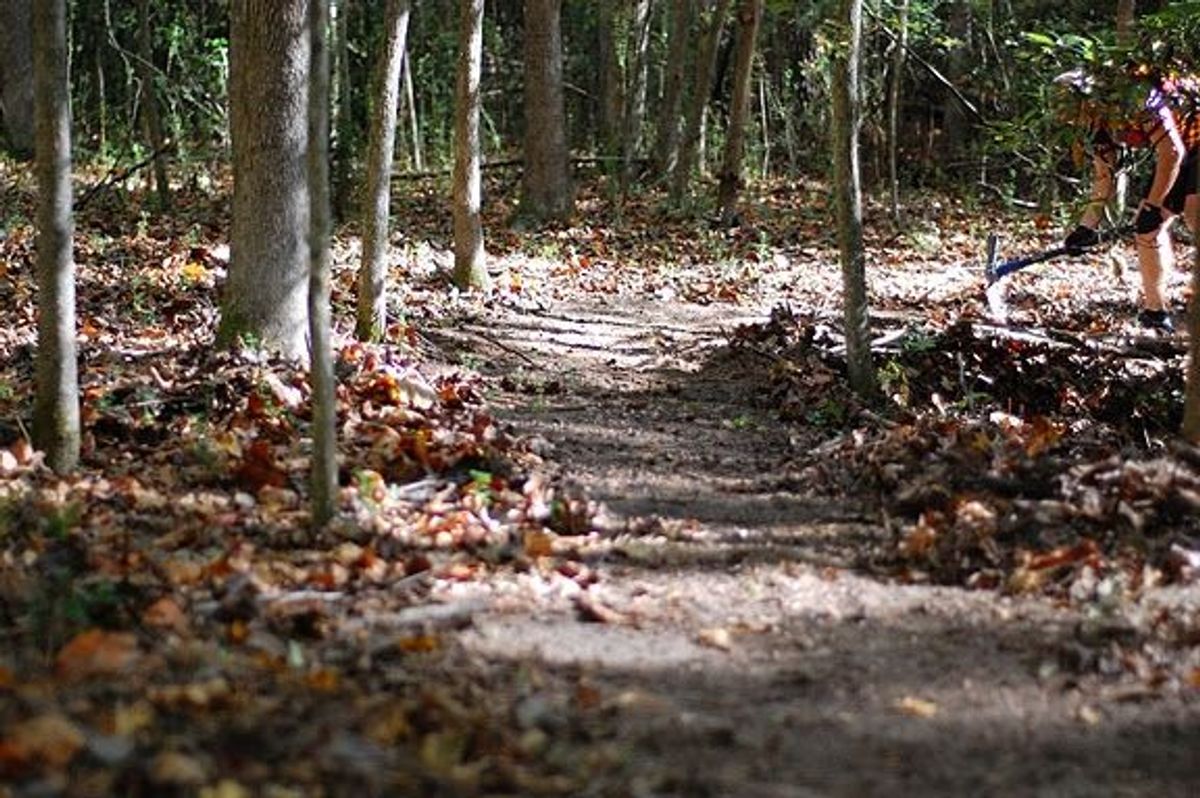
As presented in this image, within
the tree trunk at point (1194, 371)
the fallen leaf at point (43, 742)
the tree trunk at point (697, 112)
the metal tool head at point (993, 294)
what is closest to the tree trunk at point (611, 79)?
the tree trunk at point (697, 112)

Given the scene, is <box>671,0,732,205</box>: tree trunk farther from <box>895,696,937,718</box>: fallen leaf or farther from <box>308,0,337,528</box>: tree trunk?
<box>895,696,937,718</box>: fallen leaf

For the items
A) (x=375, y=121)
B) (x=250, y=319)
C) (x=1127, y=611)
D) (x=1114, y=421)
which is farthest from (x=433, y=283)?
(x=1127, y=611)

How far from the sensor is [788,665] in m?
4.34

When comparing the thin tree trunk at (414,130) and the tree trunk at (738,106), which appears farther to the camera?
the thin tree trunk at (414,130)

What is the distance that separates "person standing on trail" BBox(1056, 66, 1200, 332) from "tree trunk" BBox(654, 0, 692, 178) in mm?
8998

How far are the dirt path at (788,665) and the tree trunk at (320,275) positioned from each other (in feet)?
2.83

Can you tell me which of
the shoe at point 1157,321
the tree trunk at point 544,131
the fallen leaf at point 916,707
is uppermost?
the tree trunk at point 544,131

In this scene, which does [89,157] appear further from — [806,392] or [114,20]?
[806,392]

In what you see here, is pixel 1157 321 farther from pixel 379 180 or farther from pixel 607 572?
Answer: pixel 607 572

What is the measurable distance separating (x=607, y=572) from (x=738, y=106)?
11.8 metres

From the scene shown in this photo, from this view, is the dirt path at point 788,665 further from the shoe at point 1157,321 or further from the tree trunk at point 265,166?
the shoe at point 1157,321

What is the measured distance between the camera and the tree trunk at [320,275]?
518 cm

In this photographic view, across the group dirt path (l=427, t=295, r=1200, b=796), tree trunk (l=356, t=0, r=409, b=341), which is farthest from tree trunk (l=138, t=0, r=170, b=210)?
dirt path (l=427, t=295, r=1200, b=796)

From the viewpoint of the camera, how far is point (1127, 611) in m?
4.61
